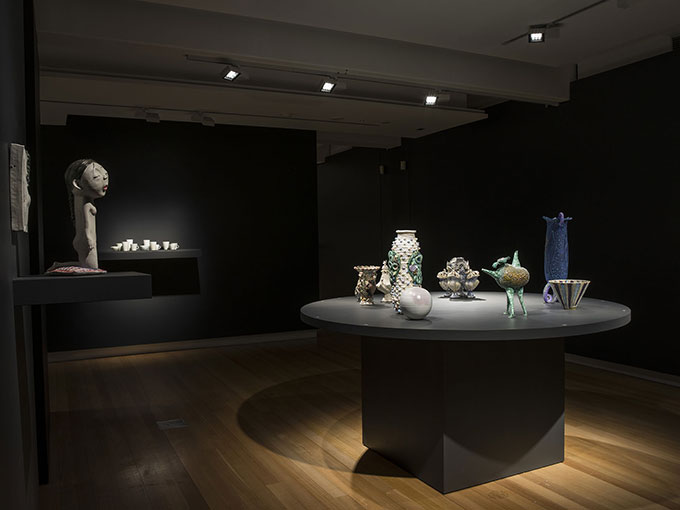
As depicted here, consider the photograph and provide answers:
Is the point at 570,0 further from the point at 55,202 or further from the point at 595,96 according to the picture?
the point at 55,202

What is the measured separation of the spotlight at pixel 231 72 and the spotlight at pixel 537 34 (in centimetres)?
203

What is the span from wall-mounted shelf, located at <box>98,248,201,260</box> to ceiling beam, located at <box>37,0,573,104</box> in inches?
95.4

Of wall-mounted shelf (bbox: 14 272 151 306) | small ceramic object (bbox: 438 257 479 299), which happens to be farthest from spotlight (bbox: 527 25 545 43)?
wall-mounted shelf (bbox: 14 272 151 306)

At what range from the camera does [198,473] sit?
118 inches

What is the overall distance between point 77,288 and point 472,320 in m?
1.61

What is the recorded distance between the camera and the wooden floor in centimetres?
266

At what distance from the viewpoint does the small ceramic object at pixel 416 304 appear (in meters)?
2.57

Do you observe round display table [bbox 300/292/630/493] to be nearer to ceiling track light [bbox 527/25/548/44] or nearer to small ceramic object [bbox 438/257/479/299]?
small ceramic object [bbox 438/257/479/299]

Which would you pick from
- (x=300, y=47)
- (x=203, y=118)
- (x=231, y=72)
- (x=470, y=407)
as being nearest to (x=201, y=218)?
(x=203, y=118)

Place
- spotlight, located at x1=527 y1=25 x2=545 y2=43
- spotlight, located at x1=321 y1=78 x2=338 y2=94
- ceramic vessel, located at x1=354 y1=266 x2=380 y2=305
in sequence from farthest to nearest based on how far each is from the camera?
spotlight, located at x1=321 y1=78 x2=338 y2=94 < spotlight, located at x1=527 y1=25 x2=545 y2=43 < ceramic vessel, located at x1=354 y1=266 x2=380 y2=305

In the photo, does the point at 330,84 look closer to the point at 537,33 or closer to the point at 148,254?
the point at 537,33

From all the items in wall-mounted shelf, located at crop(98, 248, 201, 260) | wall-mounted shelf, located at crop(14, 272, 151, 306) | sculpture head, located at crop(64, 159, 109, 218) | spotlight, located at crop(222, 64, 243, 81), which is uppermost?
spotlight, located at crop(222, 64, 243, 81)

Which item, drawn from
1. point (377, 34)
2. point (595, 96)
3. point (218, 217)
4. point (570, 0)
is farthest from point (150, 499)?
point (595, 96)

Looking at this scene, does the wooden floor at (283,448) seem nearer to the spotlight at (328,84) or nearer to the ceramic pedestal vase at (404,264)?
the ceramic pedestal vase at (404,264)
